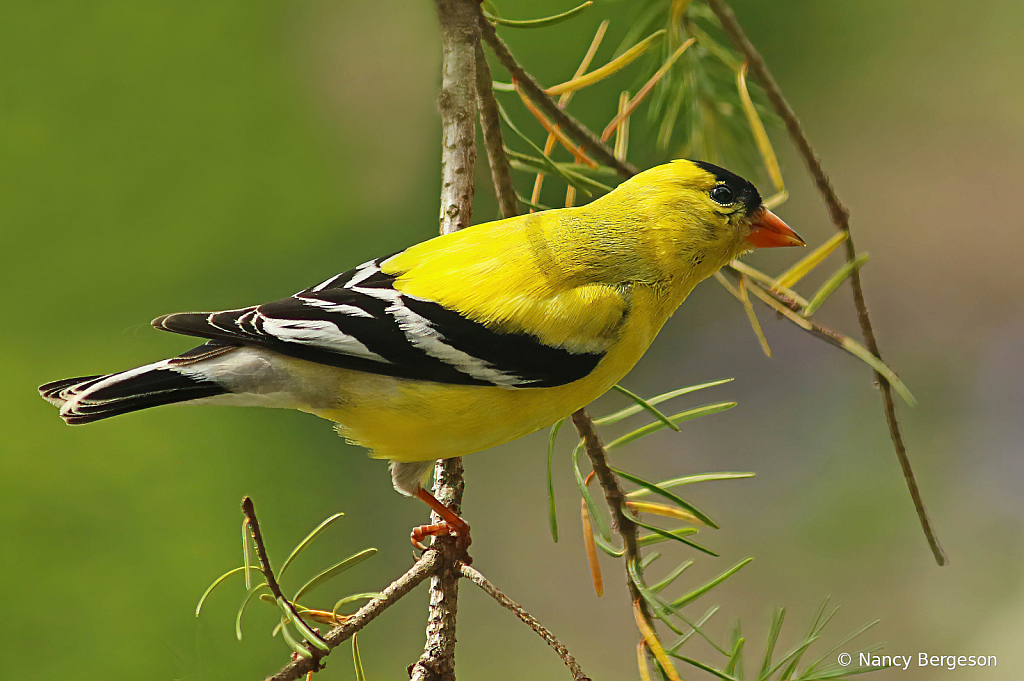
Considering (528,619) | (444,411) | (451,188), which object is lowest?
(528,619)

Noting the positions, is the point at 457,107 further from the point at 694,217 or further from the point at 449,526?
the point at 449,526

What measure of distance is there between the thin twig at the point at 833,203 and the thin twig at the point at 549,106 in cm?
11

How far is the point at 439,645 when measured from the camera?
46 cm

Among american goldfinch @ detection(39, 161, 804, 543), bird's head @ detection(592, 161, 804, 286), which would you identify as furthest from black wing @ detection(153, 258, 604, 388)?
bird's head @ detection(592, 161, 804, 286)

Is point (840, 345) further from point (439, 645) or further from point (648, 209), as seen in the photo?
point (439, 645)

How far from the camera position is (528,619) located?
42 centimetres

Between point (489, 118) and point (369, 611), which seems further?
point (489, 118)

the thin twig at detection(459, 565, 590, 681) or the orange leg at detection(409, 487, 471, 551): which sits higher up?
the orange leg at detection(409, 487, 471, 551)

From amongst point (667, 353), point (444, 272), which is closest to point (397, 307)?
point (444, 272)

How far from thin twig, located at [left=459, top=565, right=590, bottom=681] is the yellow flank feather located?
0.08 m

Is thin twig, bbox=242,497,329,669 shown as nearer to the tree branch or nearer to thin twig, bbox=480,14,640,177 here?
the tree branch

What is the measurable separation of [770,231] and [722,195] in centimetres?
5

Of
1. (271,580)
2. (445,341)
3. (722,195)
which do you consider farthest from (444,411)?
(722,195)

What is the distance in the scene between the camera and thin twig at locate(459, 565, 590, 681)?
0.40 m
